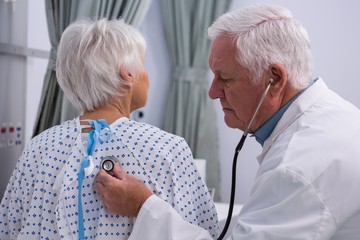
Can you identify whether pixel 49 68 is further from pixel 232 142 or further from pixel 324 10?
pixel 324 10

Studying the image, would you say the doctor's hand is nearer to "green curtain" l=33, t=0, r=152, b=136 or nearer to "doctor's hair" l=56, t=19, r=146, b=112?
"doctor's hair" l=56, t=19, r=146, b=112

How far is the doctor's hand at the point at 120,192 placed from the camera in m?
1.20

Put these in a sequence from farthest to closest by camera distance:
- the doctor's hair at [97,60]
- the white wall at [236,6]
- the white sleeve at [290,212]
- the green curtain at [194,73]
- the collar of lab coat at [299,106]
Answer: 1. the green curtain at [194,73]
2. the white wall at [236,6]
3. the doctor's hair at [97,60]
4. the collar of lab coat at [299,106]
5. the white sleeve at [290,212]

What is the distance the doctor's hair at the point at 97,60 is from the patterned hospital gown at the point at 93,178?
0.08m

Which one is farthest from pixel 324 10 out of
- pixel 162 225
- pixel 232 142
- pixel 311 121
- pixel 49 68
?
pixel 162 225

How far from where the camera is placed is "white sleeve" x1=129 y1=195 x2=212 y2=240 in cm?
120

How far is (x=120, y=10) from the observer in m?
2.31

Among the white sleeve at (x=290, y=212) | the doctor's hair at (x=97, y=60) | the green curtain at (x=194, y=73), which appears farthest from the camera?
the green curtain at (x=194, y=73)

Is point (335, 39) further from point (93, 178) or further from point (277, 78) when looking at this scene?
point (93, 178)

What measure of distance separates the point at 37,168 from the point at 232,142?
1608mm

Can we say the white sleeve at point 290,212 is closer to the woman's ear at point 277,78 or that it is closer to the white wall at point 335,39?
the woman's ear at point 277,78

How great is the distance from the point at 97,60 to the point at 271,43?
44 centimetres

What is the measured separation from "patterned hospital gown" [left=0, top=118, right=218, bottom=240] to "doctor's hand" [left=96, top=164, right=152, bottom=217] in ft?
0.08

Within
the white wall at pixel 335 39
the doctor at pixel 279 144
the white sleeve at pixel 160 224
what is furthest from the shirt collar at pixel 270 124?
the white wall at pixel 335 39
